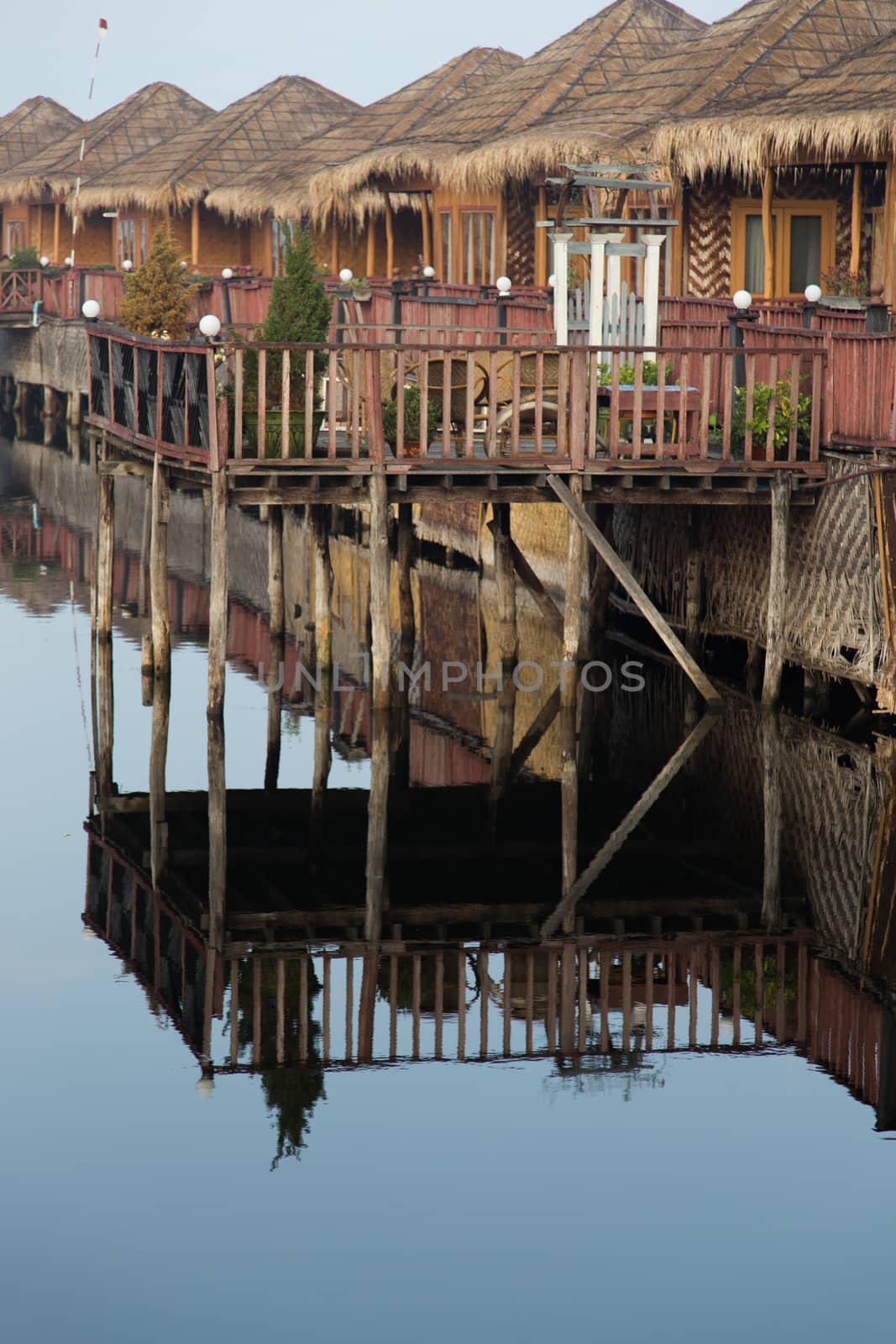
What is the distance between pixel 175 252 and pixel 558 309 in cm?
1322

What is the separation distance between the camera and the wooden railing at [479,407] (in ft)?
47.8

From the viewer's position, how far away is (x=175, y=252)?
93.2 feet

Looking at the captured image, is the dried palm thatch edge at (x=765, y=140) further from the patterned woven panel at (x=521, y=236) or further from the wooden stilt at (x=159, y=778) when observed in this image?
the wooden stilt at (x=159, y=778)

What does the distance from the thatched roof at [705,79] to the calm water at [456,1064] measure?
40.9 feet

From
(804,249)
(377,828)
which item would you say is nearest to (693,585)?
(377,828)

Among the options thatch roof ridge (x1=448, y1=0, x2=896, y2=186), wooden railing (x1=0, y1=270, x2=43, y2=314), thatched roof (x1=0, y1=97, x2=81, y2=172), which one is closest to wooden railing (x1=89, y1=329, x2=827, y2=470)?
thatch roof ridge (x1=448, y1=0, x2=896, y2=186)

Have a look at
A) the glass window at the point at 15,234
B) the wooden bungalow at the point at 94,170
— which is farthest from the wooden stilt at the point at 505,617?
the glass window at the point at 15,234

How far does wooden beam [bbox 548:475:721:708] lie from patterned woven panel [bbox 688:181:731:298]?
10.4 metres

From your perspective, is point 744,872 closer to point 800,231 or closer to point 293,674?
point 293,674

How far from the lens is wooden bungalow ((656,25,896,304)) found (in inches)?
862

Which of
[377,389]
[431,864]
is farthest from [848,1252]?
[377,389]

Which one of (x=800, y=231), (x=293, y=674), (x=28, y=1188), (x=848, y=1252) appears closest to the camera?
(x=848, y=1252)

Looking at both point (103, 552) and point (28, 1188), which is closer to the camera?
point (28, 1188)

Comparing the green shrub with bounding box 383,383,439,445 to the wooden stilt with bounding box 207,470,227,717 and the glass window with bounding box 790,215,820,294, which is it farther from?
the glass window with bounding box 790,215,820,294
